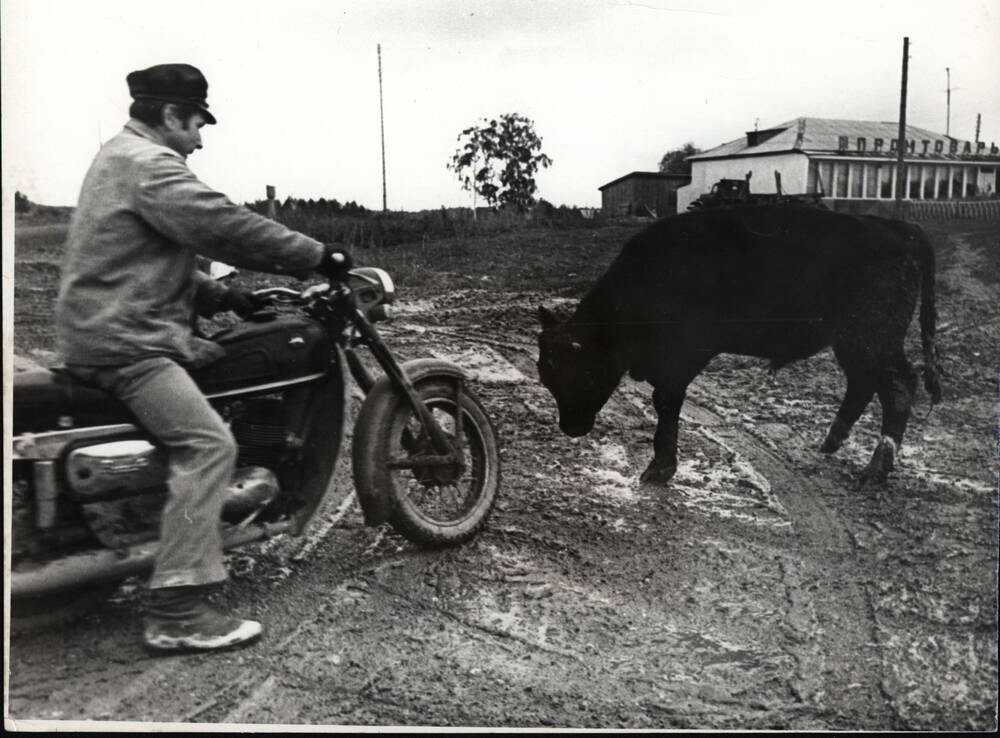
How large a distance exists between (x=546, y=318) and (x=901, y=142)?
5.91ft

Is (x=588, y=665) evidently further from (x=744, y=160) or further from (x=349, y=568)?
(x=744, y=160)

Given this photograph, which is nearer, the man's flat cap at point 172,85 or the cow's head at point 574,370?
the man's flat cap at point 172,85

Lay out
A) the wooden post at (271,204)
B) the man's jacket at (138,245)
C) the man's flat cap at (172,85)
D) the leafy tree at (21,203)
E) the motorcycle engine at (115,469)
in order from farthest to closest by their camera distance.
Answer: the wooden post at (271,204), the leafy tree at (21,203), the man's flat cap at (172,85), the man's jacket at (138,245), the motorcycle engine at (115,469)

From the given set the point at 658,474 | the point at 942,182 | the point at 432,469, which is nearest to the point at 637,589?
the point at 658,474

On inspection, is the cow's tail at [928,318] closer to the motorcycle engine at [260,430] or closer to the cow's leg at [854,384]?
the cow's leg at [854,384]

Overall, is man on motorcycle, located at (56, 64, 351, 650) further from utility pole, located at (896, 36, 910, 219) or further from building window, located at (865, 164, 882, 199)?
utility pole, located at (896, 36, 910, 219)

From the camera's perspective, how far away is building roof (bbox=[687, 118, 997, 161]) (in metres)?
3.90

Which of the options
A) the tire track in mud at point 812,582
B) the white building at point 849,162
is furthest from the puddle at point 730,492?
the white building at point 849,162

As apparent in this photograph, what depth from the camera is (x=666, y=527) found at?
3.76m

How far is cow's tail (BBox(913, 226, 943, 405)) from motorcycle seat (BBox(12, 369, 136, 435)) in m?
3.41

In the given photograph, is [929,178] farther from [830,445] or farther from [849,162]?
[830,445]

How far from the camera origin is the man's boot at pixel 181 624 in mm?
3025

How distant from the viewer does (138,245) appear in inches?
119

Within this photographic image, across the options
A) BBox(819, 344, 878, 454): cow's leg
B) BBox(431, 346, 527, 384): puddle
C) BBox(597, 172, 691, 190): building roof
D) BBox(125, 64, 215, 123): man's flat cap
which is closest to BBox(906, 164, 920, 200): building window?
BBox(819, 344, 878, 454): cow's leg
